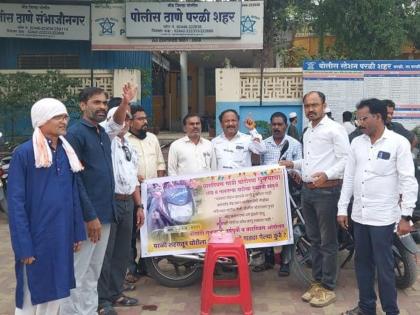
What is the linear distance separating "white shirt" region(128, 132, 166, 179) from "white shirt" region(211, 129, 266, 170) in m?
0.55

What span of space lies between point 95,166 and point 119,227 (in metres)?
0.72

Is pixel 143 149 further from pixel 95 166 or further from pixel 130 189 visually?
pixel 95 166

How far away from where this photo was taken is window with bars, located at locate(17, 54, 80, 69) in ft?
40.9

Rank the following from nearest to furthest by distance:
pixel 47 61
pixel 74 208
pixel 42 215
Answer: pixel 42 215
pixel 74 208
pixel 47 61

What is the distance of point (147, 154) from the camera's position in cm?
481

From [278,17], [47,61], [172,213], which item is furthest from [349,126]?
[47,61]

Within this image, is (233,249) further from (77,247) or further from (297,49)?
(297,49)

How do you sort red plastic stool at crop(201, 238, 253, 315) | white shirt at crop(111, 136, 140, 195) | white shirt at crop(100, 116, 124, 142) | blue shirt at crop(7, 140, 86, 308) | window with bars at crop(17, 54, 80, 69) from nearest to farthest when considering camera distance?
blue shirt at crop(7, 140, 86, 308), white shirt at crop(100, 116, 124, 142), white shirt at crop(111, 136, 140, 195), red plastic stool at crop(201, 238, 253, 315), window with bars at crop(17, 54, 80, 69)

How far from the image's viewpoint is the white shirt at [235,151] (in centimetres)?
→ 495

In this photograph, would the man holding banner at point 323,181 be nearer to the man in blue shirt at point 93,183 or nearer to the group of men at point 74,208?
the group of men at point 74,208

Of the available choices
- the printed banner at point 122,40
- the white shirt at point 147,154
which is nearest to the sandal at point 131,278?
the white shirt at point 147,154

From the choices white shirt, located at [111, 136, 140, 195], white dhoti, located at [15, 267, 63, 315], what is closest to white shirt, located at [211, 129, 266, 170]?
white shirt, located at [111, 136, 140, 195]

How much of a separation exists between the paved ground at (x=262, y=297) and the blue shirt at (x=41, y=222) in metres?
1.26

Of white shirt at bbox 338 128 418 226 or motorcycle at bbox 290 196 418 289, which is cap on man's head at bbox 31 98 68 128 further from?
motorcycle at bbox 290 196 418 289
